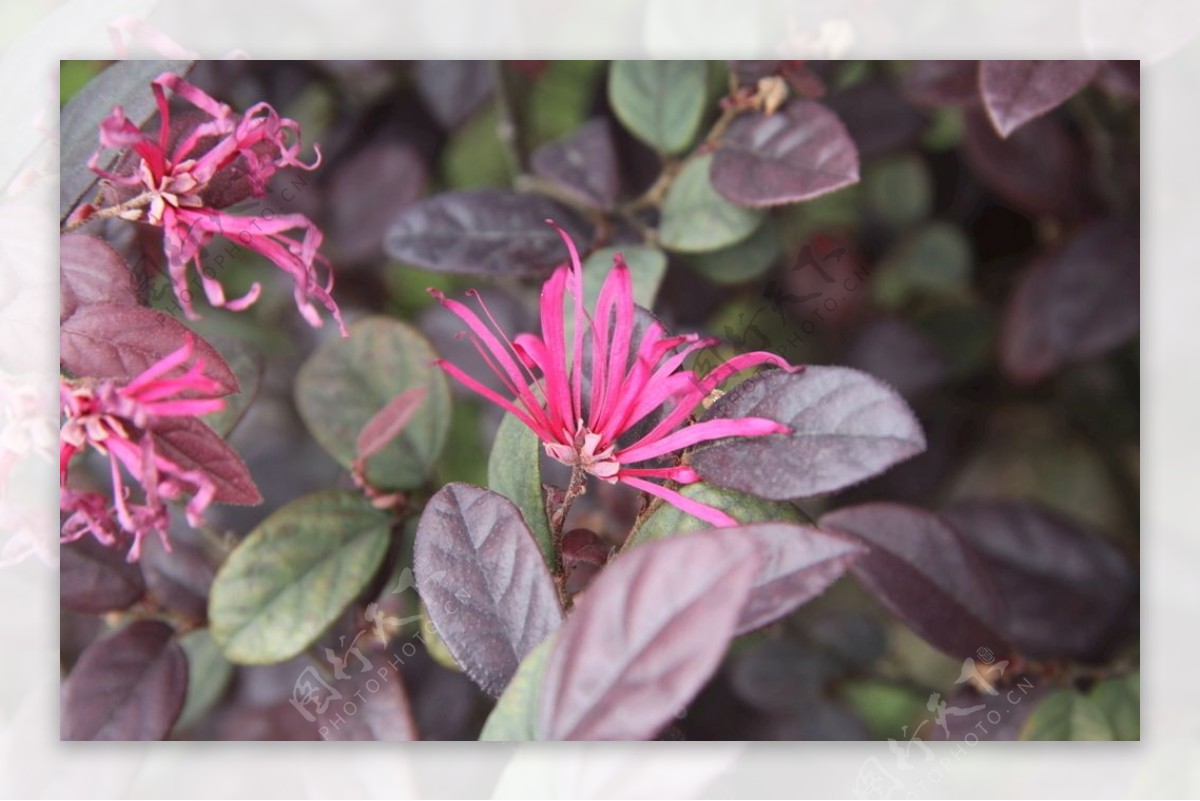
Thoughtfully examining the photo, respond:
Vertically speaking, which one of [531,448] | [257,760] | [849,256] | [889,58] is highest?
[889,58]

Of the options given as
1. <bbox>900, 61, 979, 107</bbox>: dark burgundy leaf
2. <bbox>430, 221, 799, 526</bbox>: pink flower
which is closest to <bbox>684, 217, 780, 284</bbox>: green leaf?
<bbox>900, 61, 979, 107</bbox>: dark burgundy leaf

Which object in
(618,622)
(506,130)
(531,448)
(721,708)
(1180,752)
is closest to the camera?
(618,622)

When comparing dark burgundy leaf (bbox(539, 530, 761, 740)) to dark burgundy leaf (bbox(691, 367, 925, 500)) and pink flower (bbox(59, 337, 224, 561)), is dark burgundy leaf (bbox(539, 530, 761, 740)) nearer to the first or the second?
dark burgundy leaf (bbox(691, 367, 925, 500))

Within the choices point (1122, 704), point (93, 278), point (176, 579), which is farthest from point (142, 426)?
point (1122, 704)

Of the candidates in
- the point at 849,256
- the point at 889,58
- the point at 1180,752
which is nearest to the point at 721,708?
the point at 1180,752

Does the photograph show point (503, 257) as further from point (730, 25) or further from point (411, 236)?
point (730, 25)

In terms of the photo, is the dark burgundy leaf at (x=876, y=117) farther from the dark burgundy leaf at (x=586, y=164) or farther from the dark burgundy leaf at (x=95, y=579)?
the dark burgundy leaf at (x=95, y=579)
